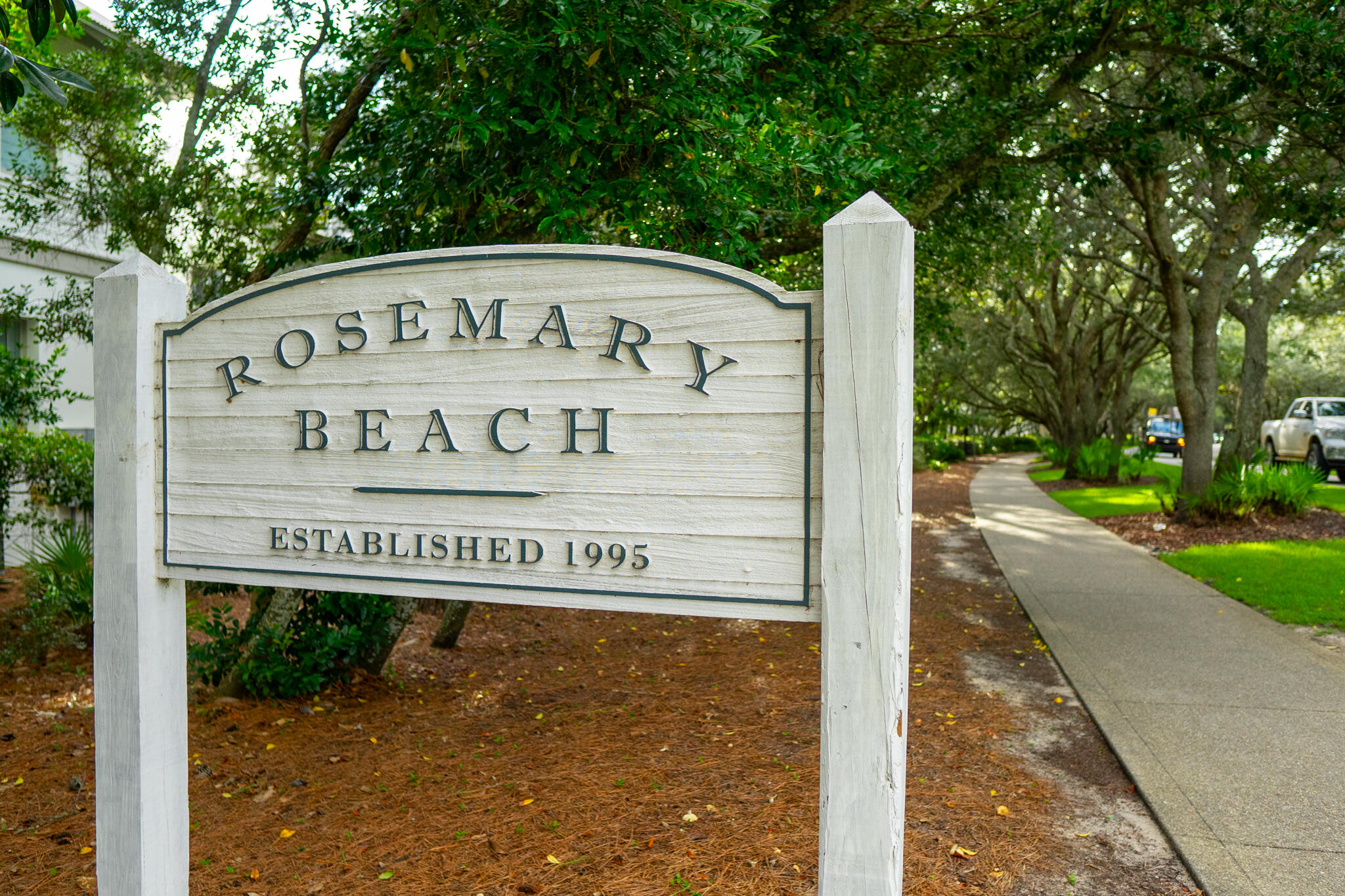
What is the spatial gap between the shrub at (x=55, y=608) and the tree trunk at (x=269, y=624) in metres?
1.81

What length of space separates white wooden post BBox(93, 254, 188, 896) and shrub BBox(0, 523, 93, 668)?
449cm

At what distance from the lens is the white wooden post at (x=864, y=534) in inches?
79.5

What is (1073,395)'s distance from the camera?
25.3 meters

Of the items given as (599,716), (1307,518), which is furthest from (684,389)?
(1307,518)

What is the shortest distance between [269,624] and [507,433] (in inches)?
149

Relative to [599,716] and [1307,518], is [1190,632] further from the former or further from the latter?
[1307,518]

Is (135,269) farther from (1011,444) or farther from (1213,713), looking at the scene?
(1011,444)

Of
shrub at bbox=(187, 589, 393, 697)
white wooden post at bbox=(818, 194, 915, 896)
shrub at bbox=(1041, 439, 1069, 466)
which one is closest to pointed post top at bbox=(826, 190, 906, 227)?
white wooden post at bbox=(818, 194, 915, 896)

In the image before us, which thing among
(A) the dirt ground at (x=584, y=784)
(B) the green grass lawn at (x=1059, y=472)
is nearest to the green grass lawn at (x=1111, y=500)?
(B) the green grass lawn at (x=1059, y=472)

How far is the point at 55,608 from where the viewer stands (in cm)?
646

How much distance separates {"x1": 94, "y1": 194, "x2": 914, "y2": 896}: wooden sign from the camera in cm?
206

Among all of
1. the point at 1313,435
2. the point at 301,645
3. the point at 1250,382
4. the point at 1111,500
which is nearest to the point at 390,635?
the point at 301,645

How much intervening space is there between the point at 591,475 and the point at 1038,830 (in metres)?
2.78

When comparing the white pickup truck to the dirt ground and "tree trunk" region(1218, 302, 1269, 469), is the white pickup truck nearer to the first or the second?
"tree trunk" region(1218, 302, 1269, 469)
